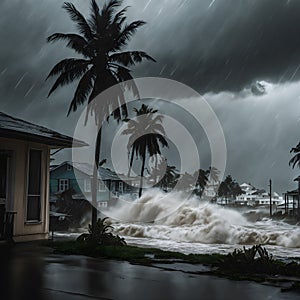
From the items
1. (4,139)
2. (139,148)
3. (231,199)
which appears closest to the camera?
(4,139)

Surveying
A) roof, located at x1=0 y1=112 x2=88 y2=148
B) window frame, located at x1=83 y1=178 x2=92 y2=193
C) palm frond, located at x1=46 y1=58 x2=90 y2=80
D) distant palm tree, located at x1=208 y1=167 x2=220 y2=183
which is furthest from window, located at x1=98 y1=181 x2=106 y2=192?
distant palm tree, located at x1=208 y1=167 x2=220 y2=183

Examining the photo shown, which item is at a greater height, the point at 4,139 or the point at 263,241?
the point at 4,139

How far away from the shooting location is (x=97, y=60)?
1627cm

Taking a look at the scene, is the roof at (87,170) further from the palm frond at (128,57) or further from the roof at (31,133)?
the roof at (31,133)

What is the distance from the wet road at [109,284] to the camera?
6.16 meters

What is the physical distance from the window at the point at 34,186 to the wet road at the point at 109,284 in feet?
13.7

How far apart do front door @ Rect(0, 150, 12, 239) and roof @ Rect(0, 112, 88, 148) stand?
0.75 meters

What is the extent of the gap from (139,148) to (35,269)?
4012 centimetres

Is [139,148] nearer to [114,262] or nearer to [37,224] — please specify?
[37,224]

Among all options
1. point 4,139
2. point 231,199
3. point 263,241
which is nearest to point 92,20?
point 4,139

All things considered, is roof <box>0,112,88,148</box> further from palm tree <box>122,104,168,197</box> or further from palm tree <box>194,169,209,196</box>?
palm tree <box>194,169,209,196</box>

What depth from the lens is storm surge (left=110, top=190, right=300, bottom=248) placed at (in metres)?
24.6

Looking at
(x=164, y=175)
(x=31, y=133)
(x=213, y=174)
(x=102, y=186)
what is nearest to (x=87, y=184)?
(x=102, y=186)

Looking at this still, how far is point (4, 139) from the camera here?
12211mm
